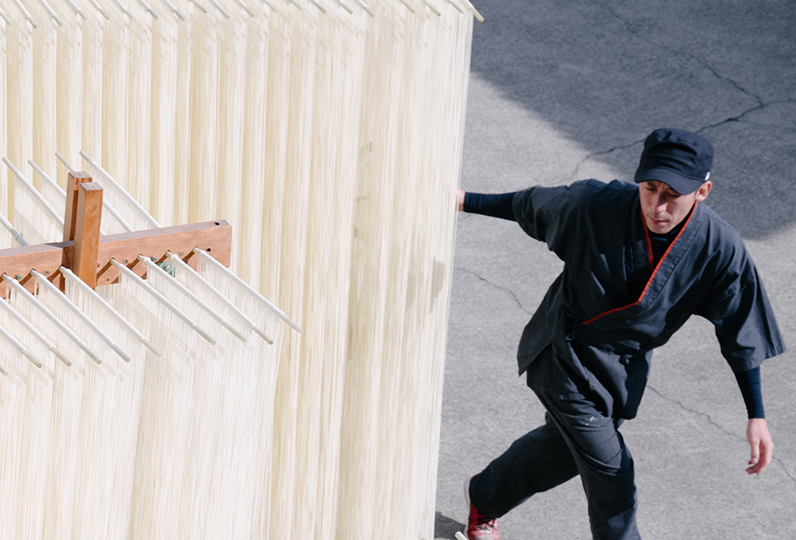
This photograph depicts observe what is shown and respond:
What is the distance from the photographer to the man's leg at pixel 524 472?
2.93 metres

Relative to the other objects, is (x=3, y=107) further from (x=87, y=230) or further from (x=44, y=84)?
(x=87, y=230)

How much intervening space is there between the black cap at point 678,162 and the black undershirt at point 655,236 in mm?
138

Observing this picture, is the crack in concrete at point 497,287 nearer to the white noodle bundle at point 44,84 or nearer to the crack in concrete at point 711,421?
the crack in concrete at point 711,421

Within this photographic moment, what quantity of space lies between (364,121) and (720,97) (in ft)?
16.3

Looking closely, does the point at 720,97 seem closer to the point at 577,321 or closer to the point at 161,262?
the point at 577,321

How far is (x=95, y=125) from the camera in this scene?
150cm

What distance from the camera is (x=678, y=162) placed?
2389 millimetres

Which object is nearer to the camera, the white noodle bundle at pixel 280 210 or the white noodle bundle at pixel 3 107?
the white noodle bundle at pixel 280 210

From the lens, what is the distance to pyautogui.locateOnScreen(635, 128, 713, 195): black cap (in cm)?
238

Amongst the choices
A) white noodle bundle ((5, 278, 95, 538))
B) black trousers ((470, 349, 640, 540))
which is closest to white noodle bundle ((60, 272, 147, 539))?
white noodle bundle ((5, 278, 95, 538))

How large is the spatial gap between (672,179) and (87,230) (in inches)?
59.6

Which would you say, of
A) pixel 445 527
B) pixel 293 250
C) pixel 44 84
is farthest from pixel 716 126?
pixel 44 84

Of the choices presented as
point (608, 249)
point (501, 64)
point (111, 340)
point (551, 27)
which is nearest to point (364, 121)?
point (111, 340)

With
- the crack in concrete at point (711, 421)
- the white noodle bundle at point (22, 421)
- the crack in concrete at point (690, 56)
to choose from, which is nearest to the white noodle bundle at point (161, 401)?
the white noodle bundle at point (22, 421)
